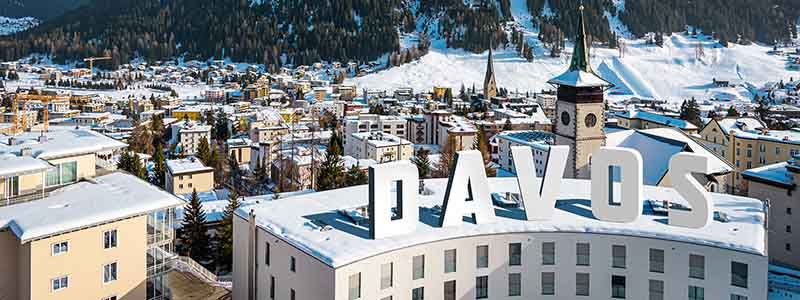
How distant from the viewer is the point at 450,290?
22250mm

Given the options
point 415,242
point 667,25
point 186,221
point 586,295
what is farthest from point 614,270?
point 667,25

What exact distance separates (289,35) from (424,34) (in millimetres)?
36944

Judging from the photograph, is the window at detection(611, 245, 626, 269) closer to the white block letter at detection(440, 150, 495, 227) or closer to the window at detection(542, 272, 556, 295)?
the window at detection(542, 272, 556, 295)

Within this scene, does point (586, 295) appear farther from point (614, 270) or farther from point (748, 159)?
point (748, 159)

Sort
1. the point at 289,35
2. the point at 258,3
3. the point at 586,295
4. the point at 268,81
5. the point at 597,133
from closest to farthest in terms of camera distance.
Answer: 1. the point at 586,295
2. the point at 597,133
3. the point at 268,81
4. the point at 289,35
5. the point at 258,3

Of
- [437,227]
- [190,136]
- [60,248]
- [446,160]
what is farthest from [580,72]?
[190,136]

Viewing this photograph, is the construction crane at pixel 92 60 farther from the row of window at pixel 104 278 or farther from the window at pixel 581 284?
the window at pixel 581 284

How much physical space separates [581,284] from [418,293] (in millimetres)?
5230

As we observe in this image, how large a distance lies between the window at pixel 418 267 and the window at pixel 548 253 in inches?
158

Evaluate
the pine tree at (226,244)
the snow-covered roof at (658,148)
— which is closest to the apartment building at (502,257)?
the pine tree at (226,244)

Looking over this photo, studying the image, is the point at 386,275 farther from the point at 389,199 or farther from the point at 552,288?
the point at 552,288

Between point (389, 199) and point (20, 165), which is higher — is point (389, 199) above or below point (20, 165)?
below

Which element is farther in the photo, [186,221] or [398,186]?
[186,221]

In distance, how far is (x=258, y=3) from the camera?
195625 millimetres
